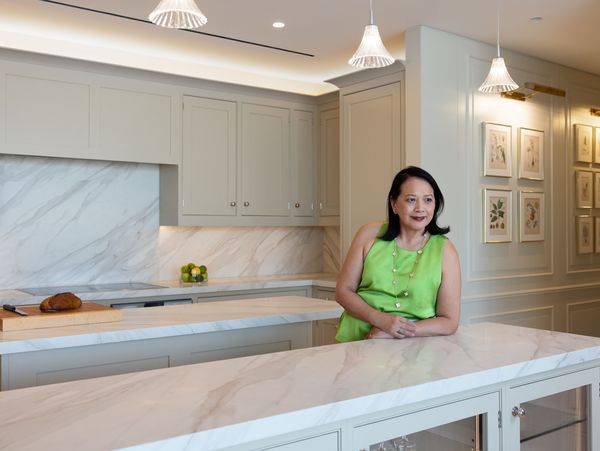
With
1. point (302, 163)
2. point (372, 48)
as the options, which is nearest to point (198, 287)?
point (302, 163)

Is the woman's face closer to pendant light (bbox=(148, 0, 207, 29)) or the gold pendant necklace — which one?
the gold pendant necklace

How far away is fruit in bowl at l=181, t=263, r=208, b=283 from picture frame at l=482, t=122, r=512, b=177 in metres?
2.28

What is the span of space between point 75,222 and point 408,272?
10.5ft

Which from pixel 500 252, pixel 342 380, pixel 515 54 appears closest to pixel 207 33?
pixel 515 54

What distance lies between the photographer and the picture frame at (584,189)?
520 cm

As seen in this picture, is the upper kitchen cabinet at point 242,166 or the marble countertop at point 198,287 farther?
the upper kitchen cabinet at point 242,166

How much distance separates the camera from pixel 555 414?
1.79 m

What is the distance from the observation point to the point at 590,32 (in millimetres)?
4195

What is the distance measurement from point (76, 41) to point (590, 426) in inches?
161

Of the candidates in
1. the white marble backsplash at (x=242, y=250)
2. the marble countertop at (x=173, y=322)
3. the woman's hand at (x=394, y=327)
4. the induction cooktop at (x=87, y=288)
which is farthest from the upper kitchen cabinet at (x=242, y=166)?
the woman's hand at (x=394, y=327)

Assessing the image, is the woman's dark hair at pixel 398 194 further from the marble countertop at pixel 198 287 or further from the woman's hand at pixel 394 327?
the marble countertop at pixel 198 287

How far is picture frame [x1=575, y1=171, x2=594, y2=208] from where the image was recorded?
5199 millimetres

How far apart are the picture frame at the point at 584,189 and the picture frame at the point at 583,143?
0.41ft

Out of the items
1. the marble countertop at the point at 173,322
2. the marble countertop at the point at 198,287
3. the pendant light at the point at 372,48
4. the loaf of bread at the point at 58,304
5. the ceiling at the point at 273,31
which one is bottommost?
the marble countertop at the point at 198,287
